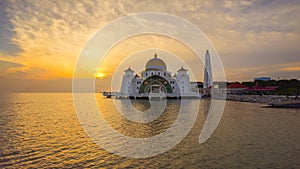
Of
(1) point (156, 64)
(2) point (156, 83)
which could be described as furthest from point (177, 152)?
(1) point (156, 64)

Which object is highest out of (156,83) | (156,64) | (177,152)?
(156,64)

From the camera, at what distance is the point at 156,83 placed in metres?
80.2

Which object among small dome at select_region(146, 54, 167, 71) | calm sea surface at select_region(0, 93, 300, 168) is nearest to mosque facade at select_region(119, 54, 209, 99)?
small dome at select_region(146, 54, 167, 71)

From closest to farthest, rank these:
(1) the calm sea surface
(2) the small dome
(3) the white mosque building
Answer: (1) the calm sea surface → (3) the white mosque building → (2) the small dome

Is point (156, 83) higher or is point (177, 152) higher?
point (156, 83)

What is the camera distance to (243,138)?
54.6 feet

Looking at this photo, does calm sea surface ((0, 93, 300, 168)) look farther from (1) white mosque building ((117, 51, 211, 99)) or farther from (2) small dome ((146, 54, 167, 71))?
(2) small dome ((146, 54, 167, 71))

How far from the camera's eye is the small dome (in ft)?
280

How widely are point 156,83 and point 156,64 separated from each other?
29.8 ft

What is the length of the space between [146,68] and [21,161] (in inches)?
2986

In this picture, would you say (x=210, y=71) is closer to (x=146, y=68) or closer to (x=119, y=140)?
(x=146, y=68)

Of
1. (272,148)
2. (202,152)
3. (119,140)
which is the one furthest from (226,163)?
(119,140)

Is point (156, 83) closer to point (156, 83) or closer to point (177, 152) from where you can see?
point (156, 83)

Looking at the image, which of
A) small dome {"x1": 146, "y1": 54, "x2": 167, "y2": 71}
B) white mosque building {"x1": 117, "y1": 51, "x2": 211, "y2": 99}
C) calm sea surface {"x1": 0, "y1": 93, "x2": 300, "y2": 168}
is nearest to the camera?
calm sea surface {"x1": 0, "y1": 93, "x2": 300, "y2": 168}
